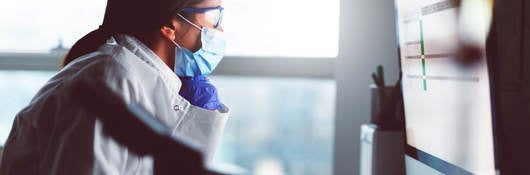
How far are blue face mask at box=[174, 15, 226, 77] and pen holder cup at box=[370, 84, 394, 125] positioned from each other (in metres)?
0.52

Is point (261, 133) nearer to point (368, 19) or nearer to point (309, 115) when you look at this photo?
point (309, 115)

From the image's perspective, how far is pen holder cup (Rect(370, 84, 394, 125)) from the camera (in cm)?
158

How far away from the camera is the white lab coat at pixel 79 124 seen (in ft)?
3.04

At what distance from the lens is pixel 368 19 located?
6.44 feet

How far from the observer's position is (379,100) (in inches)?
63.6

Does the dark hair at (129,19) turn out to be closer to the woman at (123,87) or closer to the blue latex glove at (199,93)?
the woman at (123,87)

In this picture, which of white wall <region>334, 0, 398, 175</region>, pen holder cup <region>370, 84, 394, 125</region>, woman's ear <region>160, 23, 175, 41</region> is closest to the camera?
woman's ear <region>160, 23, 175, 41</region>

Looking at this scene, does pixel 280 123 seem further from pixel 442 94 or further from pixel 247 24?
pixel 442 94

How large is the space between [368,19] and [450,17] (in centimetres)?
96

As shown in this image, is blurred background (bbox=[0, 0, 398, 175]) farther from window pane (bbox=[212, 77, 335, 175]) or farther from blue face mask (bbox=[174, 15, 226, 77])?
blue face mask (bbox=[174, 15, 226, 77])

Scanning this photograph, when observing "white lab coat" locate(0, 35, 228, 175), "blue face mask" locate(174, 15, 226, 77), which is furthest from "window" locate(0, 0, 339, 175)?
"white lab coat" locate(0, 35, 228, 175)

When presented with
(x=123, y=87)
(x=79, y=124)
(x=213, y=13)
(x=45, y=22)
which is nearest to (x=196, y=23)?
(x=213, y=13)

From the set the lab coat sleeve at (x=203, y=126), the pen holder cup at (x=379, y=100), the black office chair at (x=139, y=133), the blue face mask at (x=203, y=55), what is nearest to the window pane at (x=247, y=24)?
the pen holder cup at (x=379, y=100)

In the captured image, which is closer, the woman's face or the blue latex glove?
the woman's face
